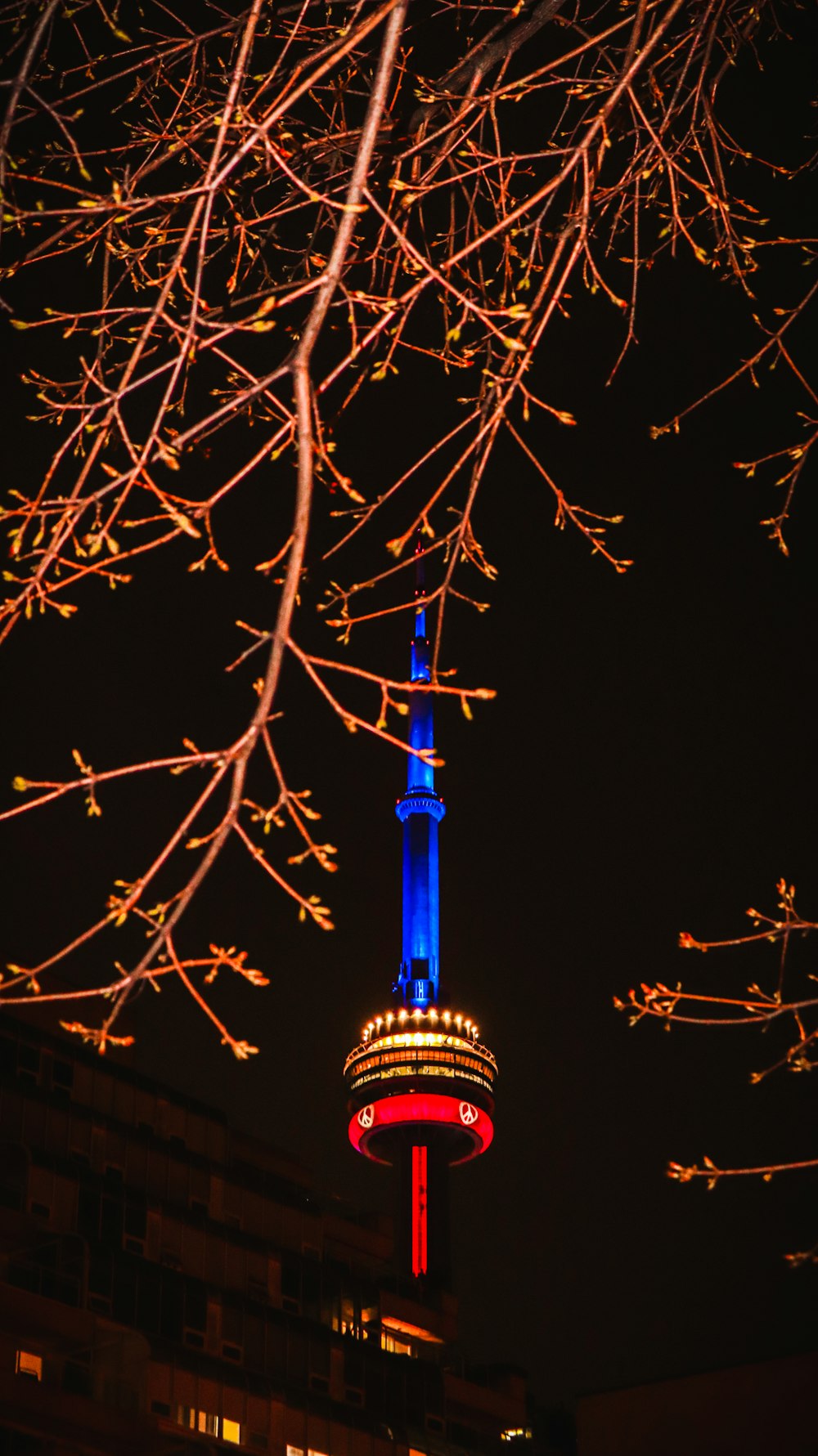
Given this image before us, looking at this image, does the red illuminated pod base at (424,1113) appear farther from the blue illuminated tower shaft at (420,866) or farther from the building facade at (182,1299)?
the building facade at (182,1299)

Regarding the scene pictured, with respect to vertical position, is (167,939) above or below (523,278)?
below

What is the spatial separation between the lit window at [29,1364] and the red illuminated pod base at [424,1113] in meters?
Result: 61.9

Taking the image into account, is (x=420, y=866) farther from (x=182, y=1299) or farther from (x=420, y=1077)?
(x=182, y=1299)

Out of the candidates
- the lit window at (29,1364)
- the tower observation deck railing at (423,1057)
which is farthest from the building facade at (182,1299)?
the tower observation deck railing at (423,1057)

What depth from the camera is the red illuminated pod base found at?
101 meters

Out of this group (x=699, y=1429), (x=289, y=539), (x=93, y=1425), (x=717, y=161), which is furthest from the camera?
(x=93, y=1425)

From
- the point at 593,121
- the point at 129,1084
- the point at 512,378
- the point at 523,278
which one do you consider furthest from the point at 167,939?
the point at 129,1084

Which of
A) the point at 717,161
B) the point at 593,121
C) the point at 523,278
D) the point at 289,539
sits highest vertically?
the point at 717,161

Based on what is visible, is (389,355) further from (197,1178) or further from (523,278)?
(197,1178)

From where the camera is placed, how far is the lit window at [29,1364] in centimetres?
3856

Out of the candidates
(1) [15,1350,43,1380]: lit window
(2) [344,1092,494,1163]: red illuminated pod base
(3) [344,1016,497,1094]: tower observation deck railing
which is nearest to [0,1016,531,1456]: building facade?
(1) [15,1350,43,1380]: lit window

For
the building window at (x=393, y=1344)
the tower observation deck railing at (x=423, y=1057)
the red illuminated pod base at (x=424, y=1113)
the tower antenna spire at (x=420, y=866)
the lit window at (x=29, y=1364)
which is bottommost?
the lit window at (x=29, y=1364)

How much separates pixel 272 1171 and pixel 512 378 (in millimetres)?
51423

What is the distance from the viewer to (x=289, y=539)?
248 inches
